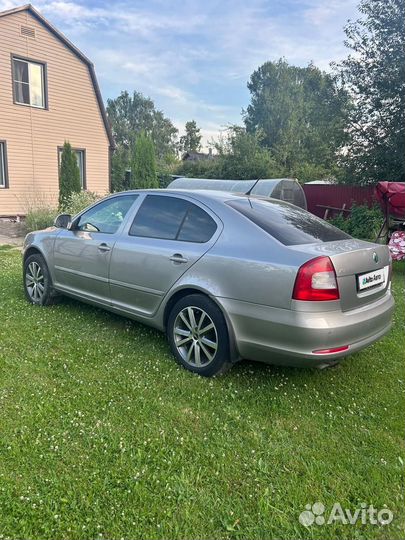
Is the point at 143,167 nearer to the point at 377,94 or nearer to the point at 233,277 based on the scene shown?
the point at 377,94

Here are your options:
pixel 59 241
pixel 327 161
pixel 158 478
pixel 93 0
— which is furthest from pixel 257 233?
pixel 327 161

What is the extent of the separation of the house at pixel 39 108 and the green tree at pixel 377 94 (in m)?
10.7

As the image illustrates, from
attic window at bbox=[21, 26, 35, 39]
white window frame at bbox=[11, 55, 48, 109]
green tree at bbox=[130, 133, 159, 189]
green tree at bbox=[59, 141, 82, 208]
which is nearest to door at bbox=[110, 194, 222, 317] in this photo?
green tree at bbox=[59, 141, 82, 208]

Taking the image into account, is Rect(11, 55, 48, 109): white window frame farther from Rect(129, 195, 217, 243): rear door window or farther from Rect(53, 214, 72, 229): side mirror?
Rect(129, 195, 217, 243): rear door window

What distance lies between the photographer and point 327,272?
9.70 ft

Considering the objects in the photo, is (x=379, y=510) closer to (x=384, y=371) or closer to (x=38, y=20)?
(x=384, y=371)

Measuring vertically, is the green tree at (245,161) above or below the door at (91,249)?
above

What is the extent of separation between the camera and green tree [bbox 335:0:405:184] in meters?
13.7

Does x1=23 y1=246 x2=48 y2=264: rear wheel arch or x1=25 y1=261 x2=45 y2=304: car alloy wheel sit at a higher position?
x1=23 y1=246 x2=48 y2=264: rear wheel arch

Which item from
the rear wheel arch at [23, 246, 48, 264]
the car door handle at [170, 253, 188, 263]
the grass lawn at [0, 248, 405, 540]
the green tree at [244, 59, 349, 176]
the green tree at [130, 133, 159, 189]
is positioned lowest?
the grass lawn at [0, 248, 405, 540]

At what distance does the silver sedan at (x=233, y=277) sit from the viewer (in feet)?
9.77

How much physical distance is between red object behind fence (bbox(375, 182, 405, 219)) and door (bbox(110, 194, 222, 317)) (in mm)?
5797

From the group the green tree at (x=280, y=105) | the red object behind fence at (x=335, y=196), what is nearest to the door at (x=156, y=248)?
the red object behind fence at (x=335, y=196)

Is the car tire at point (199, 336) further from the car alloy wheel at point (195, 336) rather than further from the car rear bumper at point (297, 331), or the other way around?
the car rear bumper at point (297, 331)
